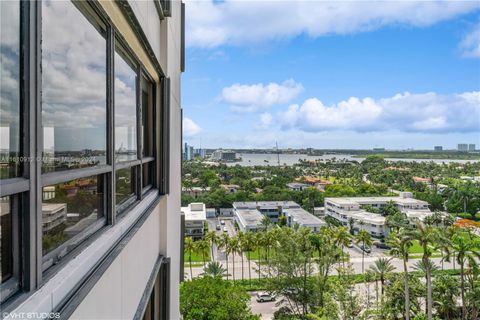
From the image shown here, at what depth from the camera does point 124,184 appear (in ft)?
7.55

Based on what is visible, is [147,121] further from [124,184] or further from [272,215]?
[272,215]

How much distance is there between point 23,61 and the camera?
3.10 feet

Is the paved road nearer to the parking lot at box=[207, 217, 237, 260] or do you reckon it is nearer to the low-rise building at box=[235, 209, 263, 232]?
the parking lot at box=[207, 217, 237, 260]

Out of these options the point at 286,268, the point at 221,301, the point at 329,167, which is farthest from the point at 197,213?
the point at 329,167

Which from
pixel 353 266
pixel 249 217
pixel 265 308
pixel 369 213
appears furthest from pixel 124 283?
pixel 369 213

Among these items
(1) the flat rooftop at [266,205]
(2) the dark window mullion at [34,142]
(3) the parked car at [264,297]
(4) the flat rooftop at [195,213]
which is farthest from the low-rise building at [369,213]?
(2) the dark window mullion at [34,142]

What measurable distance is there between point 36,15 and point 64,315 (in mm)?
875

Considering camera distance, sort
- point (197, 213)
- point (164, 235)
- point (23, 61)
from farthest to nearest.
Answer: point (197, 213) → point (164, 235) → point (23, 61)

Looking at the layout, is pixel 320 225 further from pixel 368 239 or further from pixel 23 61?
pixel 23 61

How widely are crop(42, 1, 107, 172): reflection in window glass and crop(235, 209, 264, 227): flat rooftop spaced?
38.8 m

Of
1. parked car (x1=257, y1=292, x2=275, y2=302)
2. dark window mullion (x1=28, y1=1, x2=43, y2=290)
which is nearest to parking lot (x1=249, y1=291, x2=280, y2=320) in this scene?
parked car (x1=257, y1=292, x2=275, y2=302)

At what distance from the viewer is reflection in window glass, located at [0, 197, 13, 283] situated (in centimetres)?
91

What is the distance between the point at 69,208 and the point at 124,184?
94 cm

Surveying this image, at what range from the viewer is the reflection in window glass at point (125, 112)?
197 cm
